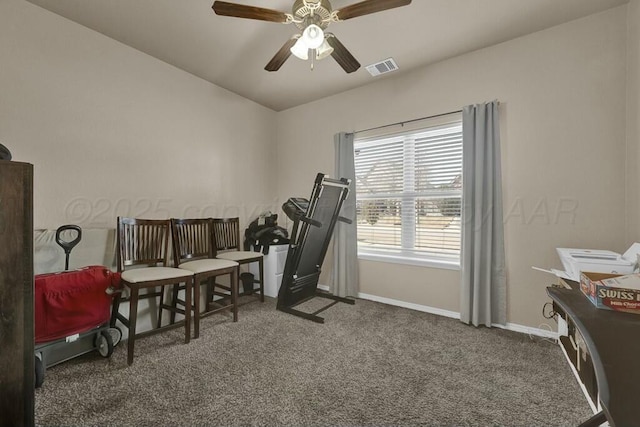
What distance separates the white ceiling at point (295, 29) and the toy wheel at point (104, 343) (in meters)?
2.49

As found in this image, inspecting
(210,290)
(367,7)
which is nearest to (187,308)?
(210,290)

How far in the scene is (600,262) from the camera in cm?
154

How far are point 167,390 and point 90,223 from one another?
5.39ft

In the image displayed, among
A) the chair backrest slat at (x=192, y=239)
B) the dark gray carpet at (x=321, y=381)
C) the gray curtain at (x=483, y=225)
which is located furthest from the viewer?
the chair backrest slat at (x=192, y=239)

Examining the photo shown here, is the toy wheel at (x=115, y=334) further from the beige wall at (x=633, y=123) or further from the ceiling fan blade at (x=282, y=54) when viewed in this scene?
the beige wall at (x=633, y=123)

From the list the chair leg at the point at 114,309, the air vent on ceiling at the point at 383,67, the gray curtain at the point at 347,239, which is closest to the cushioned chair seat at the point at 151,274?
the chair leg at the point at 114,309

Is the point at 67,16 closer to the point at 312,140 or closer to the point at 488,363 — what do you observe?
the point at 312,140

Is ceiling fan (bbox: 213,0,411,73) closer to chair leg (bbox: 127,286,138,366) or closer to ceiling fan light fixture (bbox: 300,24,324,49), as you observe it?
ceiling fan light fixture (bbox: 300,24,324,49)

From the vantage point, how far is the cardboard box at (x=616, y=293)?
1010 millimetres

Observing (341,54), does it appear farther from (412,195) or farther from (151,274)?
(151,274)

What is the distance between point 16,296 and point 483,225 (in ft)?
10.3

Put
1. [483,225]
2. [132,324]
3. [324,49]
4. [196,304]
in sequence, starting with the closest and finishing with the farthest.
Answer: [132,324] → [324,49] → [196,304] → [483,225]

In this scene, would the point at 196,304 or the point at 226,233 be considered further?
the point at 226,233

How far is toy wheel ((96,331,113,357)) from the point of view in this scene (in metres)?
→ 1.90
